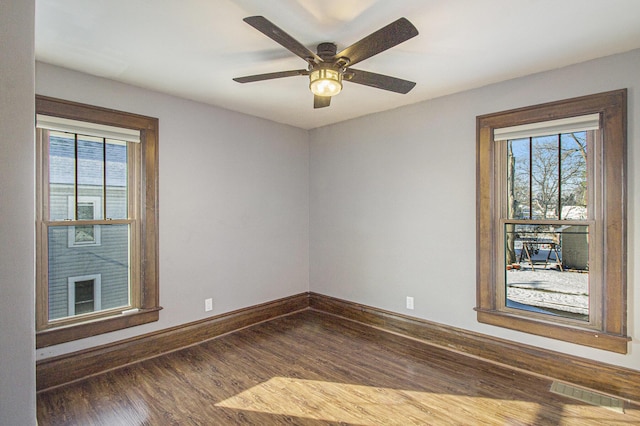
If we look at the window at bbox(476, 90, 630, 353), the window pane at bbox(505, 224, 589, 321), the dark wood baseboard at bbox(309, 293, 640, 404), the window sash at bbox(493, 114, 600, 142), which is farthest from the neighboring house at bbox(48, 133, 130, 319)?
the window pane at bbox(505, 224, 589, 321)

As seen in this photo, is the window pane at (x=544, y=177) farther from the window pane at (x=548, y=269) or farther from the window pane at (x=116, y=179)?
the window pane at (x=116, y=179)

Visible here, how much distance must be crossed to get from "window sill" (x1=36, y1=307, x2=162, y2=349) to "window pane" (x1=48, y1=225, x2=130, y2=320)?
15cm

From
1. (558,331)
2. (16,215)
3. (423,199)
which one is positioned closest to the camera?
(16,215)

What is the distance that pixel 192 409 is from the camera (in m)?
2.31

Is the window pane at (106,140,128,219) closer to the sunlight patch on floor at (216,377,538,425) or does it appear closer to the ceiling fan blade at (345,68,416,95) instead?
the sunlight patch on floor at (216,377,538,425)

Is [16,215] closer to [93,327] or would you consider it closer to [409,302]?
[93,327]

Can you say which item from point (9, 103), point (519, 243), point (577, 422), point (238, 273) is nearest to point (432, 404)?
point (577, 422)

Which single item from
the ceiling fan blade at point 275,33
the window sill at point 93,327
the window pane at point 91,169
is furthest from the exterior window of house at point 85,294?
the ceiling fan blade at point 275,33

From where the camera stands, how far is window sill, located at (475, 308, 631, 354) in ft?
8.05

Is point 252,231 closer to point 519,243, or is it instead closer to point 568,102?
point 519,243

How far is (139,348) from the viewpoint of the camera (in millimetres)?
3039

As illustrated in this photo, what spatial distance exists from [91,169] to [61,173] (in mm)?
219

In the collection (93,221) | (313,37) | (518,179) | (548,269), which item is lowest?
(548,269)

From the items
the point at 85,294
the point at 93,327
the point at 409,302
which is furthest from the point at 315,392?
the point at 85,294
